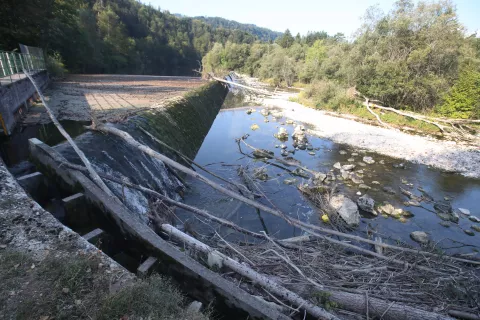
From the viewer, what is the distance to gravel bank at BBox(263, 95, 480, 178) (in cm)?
1576

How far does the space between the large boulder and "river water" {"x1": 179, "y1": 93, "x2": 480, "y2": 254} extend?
11.6 inches

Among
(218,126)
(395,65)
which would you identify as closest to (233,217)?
(218,126)

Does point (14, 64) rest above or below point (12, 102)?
above

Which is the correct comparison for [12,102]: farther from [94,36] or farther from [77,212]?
[94,36]

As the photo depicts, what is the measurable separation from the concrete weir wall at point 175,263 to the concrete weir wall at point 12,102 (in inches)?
196

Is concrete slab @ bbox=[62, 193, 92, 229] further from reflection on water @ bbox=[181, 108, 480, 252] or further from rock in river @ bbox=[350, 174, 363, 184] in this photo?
rock in river @ bbox=[350, 174, 363, 184]

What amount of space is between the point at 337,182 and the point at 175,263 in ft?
33.7

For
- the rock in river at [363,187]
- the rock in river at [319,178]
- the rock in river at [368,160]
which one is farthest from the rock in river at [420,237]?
the rock in river at [368,160]

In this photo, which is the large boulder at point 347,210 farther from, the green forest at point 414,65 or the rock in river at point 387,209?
the green forest at point 414,65

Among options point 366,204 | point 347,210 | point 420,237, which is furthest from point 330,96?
point 420,237

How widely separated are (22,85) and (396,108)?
3115 centimetres

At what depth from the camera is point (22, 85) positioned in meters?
11.3

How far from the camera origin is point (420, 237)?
335 inches

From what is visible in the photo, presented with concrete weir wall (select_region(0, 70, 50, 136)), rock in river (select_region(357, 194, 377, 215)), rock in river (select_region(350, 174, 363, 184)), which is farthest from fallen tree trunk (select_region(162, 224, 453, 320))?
rock in river (select_region(350, 174, 363, 184))
